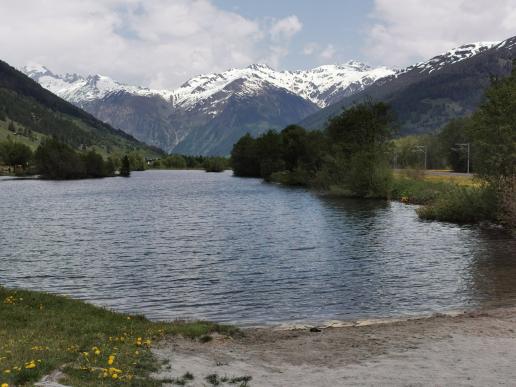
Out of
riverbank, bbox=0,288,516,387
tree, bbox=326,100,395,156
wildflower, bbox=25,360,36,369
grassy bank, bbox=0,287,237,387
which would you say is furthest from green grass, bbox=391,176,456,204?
wildflower, bbox=25,360,36,369

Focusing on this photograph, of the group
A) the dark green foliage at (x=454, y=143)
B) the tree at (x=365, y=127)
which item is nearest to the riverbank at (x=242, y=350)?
the tree at (x=365, y=127)

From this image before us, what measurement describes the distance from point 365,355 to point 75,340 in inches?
408

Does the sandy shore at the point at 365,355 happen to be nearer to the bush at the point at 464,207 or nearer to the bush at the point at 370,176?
the bush at the point at 464,207

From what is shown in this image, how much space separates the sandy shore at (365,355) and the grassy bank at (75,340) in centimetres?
100

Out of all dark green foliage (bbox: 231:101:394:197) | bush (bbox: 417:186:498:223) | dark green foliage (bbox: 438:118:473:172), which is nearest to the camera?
bush (bbox: 417:186:498:223)

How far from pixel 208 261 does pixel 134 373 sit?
28.4 meters

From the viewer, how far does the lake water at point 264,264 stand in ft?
99.1

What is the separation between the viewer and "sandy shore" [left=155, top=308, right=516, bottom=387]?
16.5 metres

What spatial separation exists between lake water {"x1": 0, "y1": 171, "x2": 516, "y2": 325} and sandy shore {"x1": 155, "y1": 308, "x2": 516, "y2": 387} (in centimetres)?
439

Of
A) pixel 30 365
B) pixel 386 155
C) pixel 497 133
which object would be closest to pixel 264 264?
pixel 30 365

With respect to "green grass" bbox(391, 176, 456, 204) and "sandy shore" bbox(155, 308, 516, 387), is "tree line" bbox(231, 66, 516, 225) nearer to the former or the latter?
"green grass" bbox(391, 176, 456, 204)

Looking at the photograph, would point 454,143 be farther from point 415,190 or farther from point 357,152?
point 415,190

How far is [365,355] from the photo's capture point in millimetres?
19297

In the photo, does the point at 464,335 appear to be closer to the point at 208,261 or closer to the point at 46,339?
the point at 46,339
